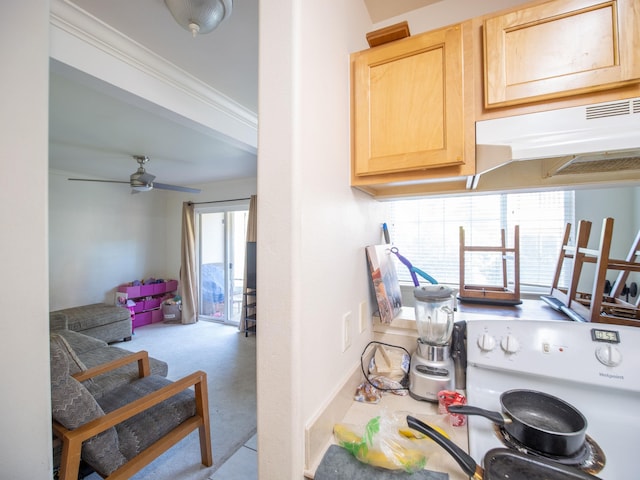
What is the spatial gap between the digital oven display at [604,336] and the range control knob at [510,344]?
0.68ft

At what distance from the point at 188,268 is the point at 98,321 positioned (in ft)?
5.14

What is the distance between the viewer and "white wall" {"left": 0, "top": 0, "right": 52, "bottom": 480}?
36.9 inches

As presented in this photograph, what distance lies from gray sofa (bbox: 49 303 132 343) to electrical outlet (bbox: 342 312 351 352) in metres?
4.32

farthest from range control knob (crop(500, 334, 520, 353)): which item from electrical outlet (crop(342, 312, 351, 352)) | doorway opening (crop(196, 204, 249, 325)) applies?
doorway opening (crop(196, 204, 249, 325))

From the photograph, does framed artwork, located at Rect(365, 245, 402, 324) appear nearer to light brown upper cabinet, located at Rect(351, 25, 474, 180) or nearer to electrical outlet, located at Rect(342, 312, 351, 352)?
electrical outlet, located at Rect(342, 312, 351, 352)

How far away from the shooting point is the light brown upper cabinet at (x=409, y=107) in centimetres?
84

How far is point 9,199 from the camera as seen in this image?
3.12ft

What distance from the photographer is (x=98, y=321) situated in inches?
153

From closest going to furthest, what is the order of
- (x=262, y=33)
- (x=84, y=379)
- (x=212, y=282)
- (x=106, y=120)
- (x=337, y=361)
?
1. (x=262, y=33)
2. (x=337, y=361)
3. (x=84, y=379)
4. (x=106, y=120)
5. (x=212, y=282)

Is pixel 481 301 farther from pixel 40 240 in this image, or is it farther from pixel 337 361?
pixel 40 240

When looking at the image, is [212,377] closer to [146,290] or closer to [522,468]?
[146,290]

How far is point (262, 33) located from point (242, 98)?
5.39 ft

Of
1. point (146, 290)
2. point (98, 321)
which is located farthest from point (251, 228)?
point (98, 321)

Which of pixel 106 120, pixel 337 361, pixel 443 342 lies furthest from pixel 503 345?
pixel 106 120
